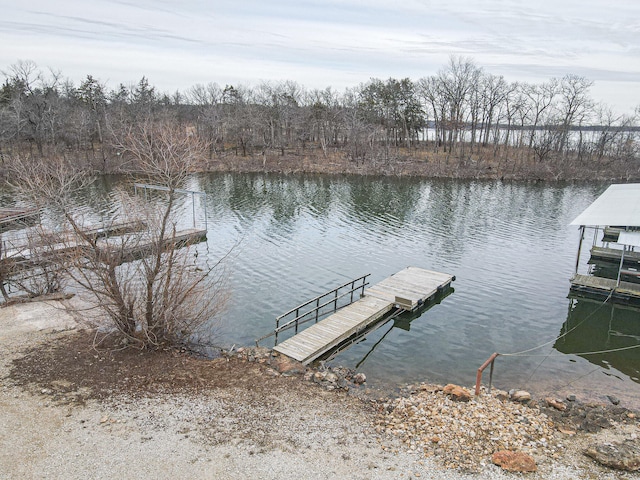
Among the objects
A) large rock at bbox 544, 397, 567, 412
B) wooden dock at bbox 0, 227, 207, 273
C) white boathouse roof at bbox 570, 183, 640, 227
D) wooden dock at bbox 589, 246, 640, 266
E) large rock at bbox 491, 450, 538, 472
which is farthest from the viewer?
wooden dock at bbox 589, 246, 640, 266

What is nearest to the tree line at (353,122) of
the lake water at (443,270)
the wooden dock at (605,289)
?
the lake water at (443,270)

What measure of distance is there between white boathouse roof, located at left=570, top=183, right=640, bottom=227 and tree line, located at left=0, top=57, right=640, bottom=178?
3190cm

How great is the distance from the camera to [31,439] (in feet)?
31.6

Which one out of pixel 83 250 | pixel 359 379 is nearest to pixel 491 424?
pixel 359 379

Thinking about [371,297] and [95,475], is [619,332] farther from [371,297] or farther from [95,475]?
[95,475]

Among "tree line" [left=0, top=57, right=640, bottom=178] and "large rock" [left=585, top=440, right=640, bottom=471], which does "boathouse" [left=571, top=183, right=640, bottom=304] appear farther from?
"tree line" [left=0, top=57, right=640, bottom=178]

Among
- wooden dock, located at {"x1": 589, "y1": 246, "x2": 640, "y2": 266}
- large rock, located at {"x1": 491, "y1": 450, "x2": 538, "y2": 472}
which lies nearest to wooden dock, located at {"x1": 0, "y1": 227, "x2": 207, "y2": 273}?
large rock, located at {"x1": 491, "y1": 450, "x2": 538, "y2": 472}

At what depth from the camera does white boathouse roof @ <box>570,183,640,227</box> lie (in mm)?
21422

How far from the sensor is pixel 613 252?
26.5 metres

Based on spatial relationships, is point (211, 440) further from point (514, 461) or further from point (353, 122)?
point (353, 122)

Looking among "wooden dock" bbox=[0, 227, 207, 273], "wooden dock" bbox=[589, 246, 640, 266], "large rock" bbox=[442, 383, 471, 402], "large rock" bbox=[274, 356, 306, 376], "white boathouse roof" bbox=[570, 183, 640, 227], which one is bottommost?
"large rock" bbox=[274, 356, 306, 376]

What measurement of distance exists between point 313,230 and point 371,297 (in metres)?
12.6

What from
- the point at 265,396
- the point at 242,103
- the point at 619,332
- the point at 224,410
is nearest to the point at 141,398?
the point at 224,410

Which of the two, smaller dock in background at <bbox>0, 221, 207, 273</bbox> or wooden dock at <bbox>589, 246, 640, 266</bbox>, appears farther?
wooden dock at <bbox>589, 246, 640, 266</bbox>
